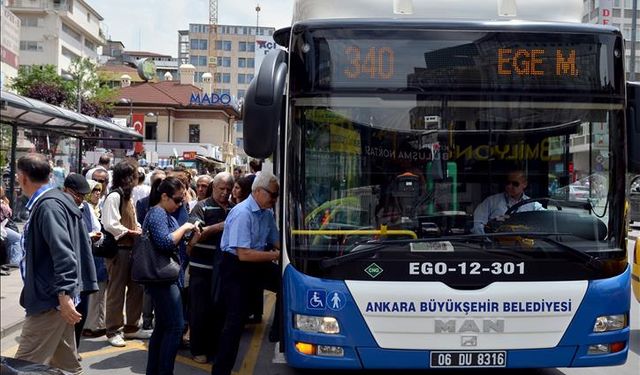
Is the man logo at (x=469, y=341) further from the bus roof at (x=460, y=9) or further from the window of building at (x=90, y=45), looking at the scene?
the window of building at (x=90, y=45)

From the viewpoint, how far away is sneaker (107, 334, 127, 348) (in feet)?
24.5

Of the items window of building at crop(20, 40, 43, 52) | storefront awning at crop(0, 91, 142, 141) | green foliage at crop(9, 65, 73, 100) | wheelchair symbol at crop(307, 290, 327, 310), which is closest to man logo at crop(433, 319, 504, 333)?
wheelchair symbol at crop(307, 290, 327, 310)

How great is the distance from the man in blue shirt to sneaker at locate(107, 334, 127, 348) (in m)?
2.02

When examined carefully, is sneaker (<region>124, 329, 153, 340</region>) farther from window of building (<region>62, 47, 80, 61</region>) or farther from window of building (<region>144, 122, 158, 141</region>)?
window of building (<region>62, 47, 80, 61</region>)

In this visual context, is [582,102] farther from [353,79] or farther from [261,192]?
[261,192]

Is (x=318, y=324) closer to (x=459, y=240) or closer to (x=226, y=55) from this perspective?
(x=459, y=240)

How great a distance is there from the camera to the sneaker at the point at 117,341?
294 inches

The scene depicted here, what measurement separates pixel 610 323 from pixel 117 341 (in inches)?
188

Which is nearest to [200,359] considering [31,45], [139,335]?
[139,335]

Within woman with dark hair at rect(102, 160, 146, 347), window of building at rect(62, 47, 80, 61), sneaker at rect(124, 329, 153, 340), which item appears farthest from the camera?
window of building at rect(62, 47, 80, 61)

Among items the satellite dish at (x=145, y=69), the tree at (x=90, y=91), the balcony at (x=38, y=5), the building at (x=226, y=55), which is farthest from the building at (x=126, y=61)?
the tree at (x=90, y=91)

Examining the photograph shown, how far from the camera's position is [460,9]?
5.82 meters

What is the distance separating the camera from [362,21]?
543 cm

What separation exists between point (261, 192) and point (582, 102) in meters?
2.60
